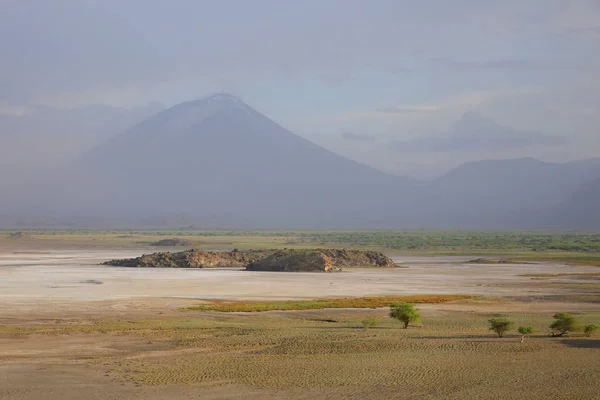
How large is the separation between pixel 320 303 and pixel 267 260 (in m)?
29.7

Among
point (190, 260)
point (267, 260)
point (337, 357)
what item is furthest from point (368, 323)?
point (190, 260)

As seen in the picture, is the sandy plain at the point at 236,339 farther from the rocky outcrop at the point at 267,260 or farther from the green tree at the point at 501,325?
the rocky outcrop at the point at 267,260

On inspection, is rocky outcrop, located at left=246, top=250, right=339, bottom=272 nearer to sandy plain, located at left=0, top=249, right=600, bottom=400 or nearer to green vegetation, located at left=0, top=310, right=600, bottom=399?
sandy plain, located at left=0, top=249, right=600, bottom=400

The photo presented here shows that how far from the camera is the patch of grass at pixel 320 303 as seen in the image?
132 ft

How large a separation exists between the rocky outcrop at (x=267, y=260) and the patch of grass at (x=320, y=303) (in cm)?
2477

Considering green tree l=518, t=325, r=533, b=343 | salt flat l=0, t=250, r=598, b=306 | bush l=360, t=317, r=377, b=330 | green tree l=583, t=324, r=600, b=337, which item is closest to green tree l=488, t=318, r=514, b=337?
green tree l=518, t=325, r=533, b=343

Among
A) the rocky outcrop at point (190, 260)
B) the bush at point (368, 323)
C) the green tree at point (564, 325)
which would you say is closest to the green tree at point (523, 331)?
the green tree at point (564, 325)

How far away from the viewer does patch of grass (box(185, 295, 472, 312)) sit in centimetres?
4025

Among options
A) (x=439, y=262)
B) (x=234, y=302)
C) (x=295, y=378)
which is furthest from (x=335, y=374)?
(x=439, y=262)

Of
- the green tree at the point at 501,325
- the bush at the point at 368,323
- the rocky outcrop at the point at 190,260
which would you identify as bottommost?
the bush at the point at 368,323

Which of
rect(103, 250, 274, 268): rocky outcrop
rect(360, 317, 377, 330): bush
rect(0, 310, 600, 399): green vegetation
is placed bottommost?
rect(0, 310, 600, 399): green vegetation

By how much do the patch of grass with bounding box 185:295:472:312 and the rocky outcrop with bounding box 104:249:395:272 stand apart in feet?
81.3

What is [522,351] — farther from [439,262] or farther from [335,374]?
[439,262]

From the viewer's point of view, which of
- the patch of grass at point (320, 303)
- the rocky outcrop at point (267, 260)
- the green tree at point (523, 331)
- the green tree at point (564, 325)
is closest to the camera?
the green tree at point (523, 331)
